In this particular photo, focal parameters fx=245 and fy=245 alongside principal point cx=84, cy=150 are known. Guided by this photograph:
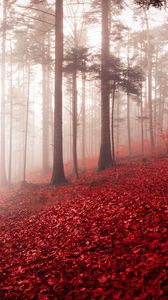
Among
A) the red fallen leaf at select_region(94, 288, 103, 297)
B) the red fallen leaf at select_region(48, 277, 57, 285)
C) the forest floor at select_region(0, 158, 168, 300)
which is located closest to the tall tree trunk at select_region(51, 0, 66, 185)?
the forest floor at select_region(0, 158, 168, 300)

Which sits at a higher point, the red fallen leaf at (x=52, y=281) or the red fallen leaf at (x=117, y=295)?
the red fallen leaf at (x=117, y=295)

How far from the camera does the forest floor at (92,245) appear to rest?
4.58 metres

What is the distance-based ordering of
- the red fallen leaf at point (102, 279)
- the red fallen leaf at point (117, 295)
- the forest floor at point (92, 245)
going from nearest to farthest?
the red fallen leaf at point (117, 295) → the forest floor at point (92, 245) → the red fallen leaf at point (102, 279)

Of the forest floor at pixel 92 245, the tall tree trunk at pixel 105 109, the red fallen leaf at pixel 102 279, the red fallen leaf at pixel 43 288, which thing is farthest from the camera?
the tall tree trunk at pixel 105 109

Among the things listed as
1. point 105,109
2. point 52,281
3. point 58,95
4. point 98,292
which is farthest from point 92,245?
point 105,109

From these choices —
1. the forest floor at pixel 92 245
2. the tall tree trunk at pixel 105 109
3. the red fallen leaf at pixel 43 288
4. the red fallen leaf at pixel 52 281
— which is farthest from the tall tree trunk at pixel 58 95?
the red fallen leaf at pixel 43 288

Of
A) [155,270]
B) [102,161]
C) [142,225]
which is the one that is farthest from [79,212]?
[102,161]

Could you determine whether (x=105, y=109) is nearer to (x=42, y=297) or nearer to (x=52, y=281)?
(x=52, y=281)

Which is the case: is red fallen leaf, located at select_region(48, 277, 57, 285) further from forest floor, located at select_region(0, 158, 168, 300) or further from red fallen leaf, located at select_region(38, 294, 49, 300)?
red fallen leaf, located at select_region(38, 294, 49, 300)

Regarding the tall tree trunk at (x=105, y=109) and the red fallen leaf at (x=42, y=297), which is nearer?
the red fallen leaf at (x=42, y=297)

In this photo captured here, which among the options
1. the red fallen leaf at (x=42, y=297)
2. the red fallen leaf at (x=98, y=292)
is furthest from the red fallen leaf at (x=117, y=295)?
the red fallen leaf at (x=42, y=297)

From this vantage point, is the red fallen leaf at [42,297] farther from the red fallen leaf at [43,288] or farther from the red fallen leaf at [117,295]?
the red fallen leaf at [117,295]

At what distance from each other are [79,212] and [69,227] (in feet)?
3.35

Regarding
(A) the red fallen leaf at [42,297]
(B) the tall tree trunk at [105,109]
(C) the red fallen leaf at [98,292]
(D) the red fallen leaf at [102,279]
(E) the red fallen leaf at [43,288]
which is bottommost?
(A) the red fallen leaf at [42,297]
